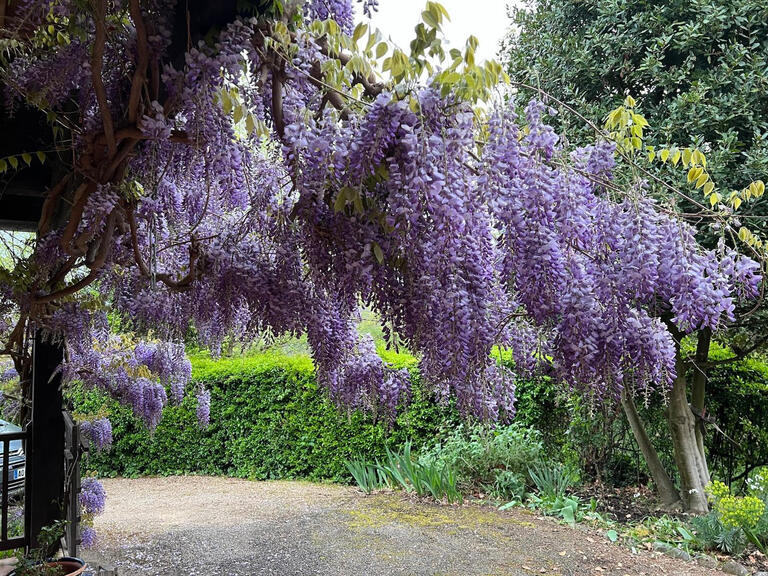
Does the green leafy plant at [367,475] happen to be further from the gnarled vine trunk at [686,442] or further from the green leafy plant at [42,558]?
the green leafy plant at [42,558]

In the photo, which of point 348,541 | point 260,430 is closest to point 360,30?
point 348,541

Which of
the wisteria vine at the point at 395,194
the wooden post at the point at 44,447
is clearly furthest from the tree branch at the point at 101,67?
the wooden post at the point at 44,447

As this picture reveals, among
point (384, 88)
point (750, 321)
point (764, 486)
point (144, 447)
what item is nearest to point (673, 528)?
point (764, 486)

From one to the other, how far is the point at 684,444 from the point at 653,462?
35 centimetres

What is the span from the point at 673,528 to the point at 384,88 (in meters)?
4.21

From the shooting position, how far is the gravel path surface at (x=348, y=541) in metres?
3.94

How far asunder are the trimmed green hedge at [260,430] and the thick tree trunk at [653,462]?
6.11ft

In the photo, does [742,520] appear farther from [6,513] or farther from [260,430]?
[260,430]

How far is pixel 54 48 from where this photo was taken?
2004mm

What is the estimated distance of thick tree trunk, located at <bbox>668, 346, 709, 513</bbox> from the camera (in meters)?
4.83

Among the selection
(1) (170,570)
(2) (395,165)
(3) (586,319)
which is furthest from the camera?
(1) (170,570)

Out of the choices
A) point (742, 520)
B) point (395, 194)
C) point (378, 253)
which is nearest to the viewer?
point (395, 194)

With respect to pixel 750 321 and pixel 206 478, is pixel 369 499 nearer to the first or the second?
pixel 206 478

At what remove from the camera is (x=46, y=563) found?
2666 millimetres
